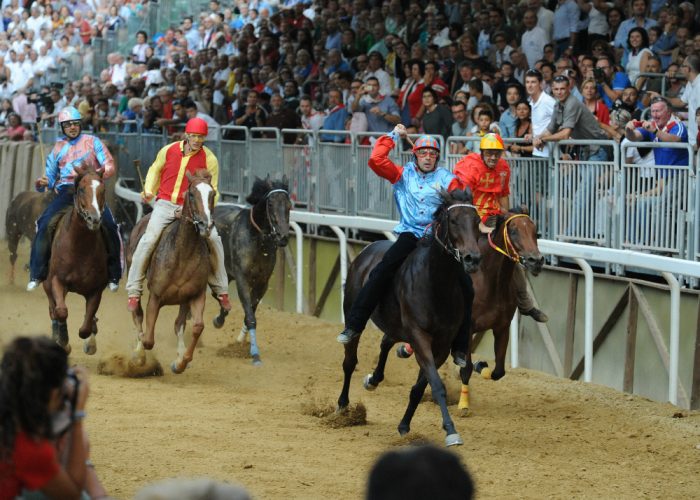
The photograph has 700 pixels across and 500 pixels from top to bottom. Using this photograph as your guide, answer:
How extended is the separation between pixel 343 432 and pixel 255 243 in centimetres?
468

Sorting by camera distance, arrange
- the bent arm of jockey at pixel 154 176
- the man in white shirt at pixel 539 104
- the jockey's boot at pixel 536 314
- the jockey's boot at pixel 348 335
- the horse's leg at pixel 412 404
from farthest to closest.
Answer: the man in white shirt at pixel 539 104, the bent arm of jockey at pixel 154 176, the jockey's boot at pixel 536 314, the jockey's boot at pixel 348 335, the horse's leg at pixel 412 404

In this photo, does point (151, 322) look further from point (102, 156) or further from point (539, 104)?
point (539, 104)

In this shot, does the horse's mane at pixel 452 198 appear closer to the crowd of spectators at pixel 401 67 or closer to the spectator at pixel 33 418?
the crowd of spectators at pixel 401 67

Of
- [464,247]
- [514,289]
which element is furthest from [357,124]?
[464,247]

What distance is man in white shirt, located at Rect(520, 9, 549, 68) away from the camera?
51.4 ft

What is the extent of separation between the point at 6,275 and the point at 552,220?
1076 cm

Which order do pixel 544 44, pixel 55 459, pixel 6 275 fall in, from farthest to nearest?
1. pixel 6 275
2. pixel 544 44
3. pixel 55 459

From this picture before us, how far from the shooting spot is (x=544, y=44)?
51.3 ft

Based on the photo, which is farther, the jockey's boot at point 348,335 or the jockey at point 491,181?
the jockey at point 491,181

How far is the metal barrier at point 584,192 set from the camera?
11.4 metres

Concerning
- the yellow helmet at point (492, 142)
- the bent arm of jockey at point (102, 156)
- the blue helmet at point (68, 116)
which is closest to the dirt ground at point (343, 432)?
the bent arm of jockey at point (102, 156)

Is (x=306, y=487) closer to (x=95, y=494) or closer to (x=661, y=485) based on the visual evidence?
(x=661, y=485)

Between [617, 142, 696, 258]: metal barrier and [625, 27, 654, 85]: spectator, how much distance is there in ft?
9.80

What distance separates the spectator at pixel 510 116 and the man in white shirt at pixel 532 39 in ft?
6.69
